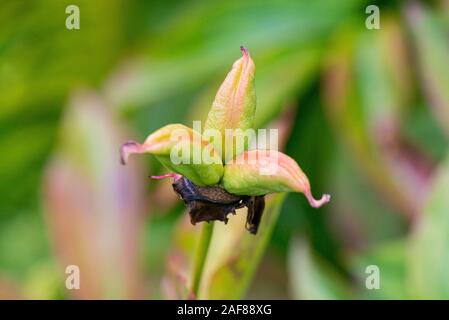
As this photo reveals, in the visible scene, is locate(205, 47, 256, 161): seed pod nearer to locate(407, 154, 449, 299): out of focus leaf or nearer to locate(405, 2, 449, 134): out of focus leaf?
locate(407, 154, 449, 299): out of focus leaf

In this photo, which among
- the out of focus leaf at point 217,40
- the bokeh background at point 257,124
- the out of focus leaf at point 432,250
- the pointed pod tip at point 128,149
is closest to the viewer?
the pointed pod tip at point 128,149

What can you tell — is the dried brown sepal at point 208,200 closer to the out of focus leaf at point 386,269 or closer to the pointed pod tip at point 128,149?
the pointed pod tip at point 128,149

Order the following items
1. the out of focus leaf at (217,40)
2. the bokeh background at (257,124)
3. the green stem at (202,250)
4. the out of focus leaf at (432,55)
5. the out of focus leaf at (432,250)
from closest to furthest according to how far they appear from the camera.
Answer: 1. the green stem at (202,250)
2. the out of focus leaf at (432,250)
3. the bokeh background at (257,124)
4. the out of focus leaf at (432,55)
5. the out of focus leaf at (217,40)

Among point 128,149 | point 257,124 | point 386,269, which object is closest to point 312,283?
point 386,269

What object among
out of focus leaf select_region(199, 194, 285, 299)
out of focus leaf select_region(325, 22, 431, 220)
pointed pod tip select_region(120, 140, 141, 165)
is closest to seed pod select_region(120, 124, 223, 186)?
pointed pod tip select_region(120, 140, 141, 165)

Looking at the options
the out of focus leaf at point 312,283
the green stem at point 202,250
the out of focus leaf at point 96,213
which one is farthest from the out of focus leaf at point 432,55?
the green stem at point 202,250

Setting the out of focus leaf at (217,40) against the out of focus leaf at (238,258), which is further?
the out of focus leaf at (217,40)
